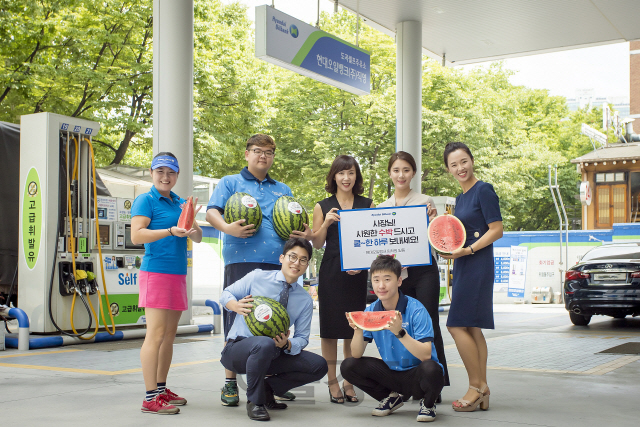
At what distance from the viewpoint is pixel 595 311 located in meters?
12.2

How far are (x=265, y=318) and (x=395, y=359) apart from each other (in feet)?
3.17

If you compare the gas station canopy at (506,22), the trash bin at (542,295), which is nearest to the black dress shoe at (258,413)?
the gas station canopy at (506,22)

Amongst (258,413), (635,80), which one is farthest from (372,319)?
(635,80)

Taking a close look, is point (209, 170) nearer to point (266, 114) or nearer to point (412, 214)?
point (266, 114)

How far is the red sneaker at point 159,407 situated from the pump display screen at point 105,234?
5.65 meters

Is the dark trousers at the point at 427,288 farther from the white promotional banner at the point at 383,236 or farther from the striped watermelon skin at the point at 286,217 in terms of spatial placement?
the striped watermelon skin at the point at 286,217

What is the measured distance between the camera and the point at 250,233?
182 inches

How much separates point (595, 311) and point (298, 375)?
9339 mm

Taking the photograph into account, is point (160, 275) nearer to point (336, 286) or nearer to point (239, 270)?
point (239, 270)

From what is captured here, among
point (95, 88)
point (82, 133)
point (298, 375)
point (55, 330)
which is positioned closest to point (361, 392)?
point (298, 375)

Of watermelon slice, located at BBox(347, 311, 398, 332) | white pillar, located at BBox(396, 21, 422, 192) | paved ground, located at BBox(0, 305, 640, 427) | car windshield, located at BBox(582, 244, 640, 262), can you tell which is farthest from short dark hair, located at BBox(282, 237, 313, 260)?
car windshield, located at BBox(582, 244, 640, 262)

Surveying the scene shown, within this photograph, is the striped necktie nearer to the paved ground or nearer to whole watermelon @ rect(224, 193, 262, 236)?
whole watermelon @ rect(224, 193, 262, 236)

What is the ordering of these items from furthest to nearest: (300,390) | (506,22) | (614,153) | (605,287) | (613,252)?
(614,153)
(613,252)
(506,22)
(605,287)
(300,390)

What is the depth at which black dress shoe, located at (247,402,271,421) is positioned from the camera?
428cm
